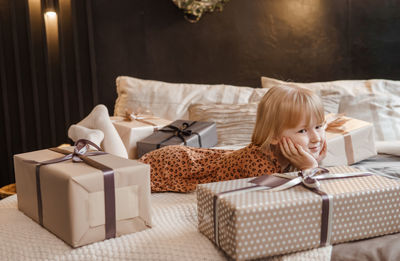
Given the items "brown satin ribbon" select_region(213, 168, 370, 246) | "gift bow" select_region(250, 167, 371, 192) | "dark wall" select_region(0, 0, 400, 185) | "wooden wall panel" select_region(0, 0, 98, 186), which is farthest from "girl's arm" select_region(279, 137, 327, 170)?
"wooden wall panel" select_region(0, 0, 98, 186)

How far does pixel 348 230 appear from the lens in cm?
94

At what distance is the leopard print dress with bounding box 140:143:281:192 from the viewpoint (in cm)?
129

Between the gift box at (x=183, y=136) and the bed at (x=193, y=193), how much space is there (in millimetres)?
101

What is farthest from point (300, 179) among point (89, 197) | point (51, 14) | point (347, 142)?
point (51, 14)

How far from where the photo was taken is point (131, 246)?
3.06 feet

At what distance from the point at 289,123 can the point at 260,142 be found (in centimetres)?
12

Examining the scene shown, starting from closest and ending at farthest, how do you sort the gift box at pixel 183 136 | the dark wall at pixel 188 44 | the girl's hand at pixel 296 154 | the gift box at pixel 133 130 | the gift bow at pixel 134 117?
the girl's hand at pixel 296 154 → the gift box at pixel 183 136 → the gift box at pixel 133 130 → the gift bow at pixel 134 117 → the dark wall at pixel 188 44

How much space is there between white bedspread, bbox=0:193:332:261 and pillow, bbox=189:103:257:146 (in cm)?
101

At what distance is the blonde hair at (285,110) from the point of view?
123cm

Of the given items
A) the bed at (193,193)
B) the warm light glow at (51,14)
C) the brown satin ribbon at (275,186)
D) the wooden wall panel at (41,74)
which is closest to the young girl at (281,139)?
the bed at (193,193)

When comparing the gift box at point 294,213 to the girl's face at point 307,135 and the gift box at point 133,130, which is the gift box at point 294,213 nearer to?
the girl's face at point 307,135

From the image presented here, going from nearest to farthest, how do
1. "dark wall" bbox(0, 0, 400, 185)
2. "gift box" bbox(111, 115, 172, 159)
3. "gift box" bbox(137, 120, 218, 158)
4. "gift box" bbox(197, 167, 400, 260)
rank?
"gift box" bbox(197, 167, 400, 260), "gift box" bbox(137, 120, 218, 158), "gift box" bbox(111, 115, 172, 159), "dark wall" bbox(0, 0, 400, 185)

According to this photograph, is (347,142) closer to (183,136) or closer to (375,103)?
(375,103)

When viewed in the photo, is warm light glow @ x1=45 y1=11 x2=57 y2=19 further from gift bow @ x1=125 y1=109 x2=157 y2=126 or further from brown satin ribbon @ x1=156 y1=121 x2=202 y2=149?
brown satin ribbon @ x1=156 y1=121 x2=202 y2=149
